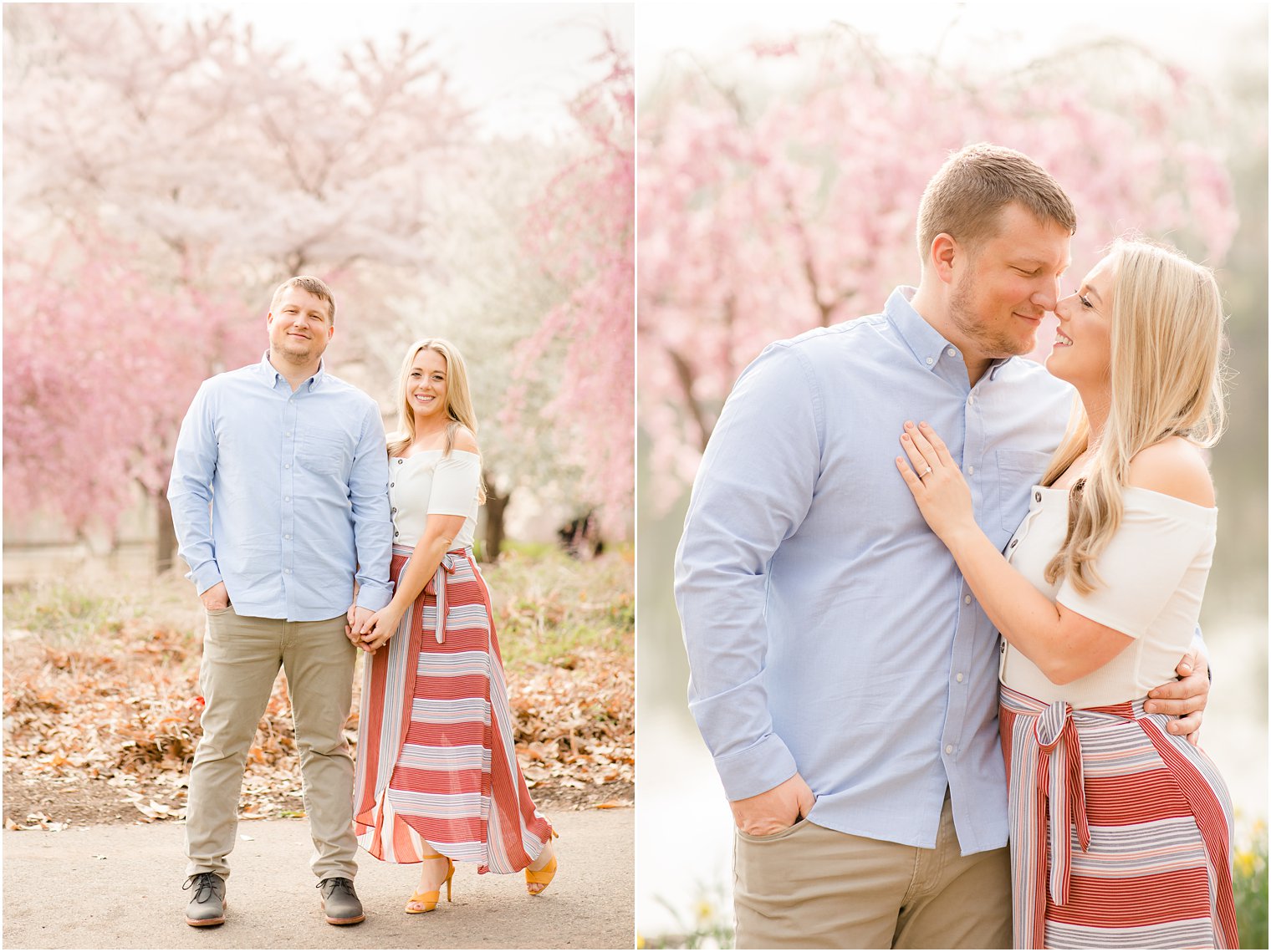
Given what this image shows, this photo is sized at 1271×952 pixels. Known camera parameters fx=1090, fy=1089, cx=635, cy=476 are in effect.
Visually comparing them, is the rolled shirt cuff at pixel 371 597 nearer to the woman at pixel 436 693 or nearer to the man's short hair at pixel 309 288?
the woman at pixel 436 693

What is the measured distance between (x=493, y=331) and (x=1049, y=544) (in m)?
3.04

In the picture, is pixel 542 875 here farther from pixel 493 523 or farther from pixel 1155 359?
pixel 1155 359

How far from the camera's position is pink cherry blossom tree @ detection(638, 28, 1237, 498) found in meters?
3.30

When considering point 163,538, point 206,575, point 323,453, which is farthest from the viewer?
point 163,538

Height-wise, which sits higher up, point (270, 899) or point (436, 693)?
point (436, 693)

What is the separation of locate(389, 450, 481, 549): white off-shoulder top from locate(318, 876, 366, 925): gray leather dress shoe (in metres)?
0.84

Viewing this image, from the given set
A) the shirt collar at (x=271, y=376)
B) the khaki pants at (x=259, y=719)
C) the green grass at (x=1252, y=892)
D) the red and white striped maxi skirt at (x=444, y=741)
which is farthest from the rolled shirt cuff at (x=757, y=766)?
the green grass at (x=1252, y=892)

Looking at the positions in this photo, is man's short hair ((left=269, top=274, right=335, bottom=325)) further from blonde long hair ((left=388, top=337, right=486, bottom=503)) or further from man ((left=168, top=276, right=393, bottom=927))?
blonde long hair ((left=388, top=337, right=486, bottom=503))

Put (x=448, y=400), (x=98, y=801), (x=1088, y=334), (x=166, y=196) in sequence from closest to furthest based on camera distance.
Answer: (x=1088, y=334) → (x=448, y=400) → (x=98, y=801) → (x=166, y=196)

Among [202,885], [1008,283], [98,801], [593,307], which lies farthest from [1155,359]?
[98,801]

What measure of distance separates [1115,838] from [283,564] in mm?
1886

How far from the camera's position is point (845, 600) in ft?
4.80

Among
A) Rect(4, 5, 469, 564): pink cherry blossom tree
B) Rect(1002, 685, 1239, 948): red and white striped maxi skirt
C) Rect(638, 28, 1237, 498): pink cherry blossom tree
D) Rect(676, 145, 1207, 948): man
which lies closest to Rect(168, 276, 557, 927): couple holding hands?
Rect(638, 28, 1237, 498): pink cherry blossom tree

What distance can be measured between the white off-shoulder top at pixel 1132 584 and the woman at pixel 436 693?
1501mm
